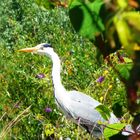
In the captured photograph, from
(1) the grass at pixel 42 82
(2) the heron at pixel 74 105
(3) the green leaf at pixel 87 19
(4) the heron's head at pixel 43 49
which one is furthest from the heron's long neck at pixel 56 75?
(3) the green leaf at pixel 87 19

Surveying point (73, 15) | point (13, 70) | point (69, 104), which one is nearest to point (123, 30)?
point (73, 15)

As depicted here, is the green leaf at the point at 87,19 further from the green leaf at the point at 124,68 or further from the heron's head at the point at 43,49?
the heron's head at the point at 43,49

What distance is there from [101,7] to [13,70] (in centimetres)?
588

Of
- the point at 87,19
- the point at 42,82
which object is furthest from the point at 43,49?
the point at 87,19

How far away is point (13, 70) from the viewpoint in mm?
6434

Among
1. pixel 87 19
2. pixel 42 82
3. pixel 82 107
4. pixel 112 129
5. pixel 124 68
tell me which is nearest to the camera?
pixel 87 19

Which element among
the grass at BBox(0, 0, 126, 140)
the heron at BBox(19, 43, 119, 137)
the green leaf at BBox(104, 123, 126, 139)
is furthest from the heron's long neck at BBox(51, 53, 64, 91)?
the green leaf at BBox(104, 123, 126, 139)

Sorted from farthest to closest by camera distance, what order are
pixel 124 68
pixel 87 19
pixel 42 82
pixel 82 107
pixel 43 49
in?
pixel 43 49, pixel 42 82, pixel 82 107, pixel 124 68, pixel 87 19

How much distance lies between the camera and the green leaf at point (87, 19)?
0.56 m

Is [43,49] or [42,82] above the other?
[43,49]

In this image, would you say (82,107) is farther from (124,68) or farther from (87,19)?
(87,19)

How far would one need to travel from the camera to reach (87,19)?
1.83 ft

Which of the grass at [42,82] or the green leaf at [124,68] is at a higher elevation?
the green leaf at [124,68]

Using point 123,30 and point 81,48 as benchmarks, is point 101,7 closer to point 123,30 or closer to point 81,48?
point 123,30
